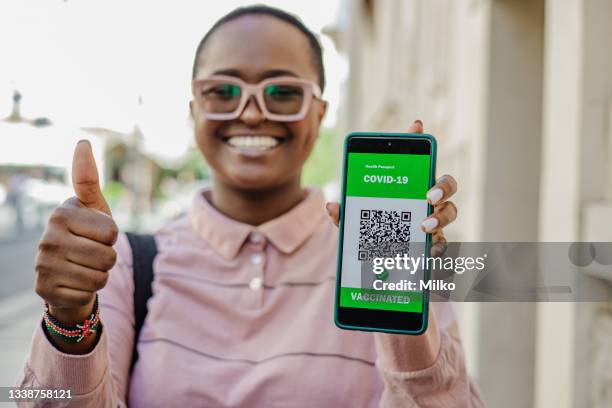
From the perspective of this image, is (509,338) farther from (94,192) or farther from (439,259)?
(94,192)

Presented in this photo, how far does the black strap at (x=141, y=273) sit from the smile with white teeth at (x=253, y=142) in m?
0.33

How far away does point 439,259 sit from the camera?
3.94 ft

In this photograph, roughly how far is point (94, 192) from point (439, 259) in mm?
607

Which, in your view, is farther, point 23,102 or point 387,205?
point 23,102

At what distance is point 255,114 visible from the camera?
1701 mm

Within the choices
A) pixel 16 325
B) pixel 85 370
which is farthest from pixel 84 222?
pixel 16 325

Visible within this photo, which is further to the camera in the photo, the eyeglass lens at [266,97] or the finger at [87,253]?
the eyeglass lens at [266,97]

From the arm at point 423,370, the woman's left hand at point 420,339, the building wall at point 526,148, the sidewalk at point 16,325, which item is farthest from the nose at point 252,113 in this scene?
the sidewalk at point 16,325

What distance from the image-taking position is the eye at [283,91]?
5.62ft

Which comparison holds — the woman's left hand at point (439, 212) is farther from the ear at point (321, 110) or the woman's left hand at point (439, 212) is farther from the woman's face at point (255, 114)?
the ear at point (321, 110)

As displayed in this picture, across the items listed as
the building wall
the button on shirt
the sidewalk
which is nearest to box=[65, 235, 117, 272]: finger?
the button on shirt

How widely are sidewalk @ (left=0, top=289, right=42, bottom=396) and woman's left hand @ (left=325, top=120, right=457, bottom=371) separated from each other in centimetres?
263

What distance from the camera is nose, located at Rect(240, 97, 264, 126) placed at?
1.70 metres

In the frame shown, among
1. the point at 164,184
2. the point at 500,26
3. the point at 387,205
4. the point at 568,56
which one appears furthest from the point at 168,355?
the point at 164,184
